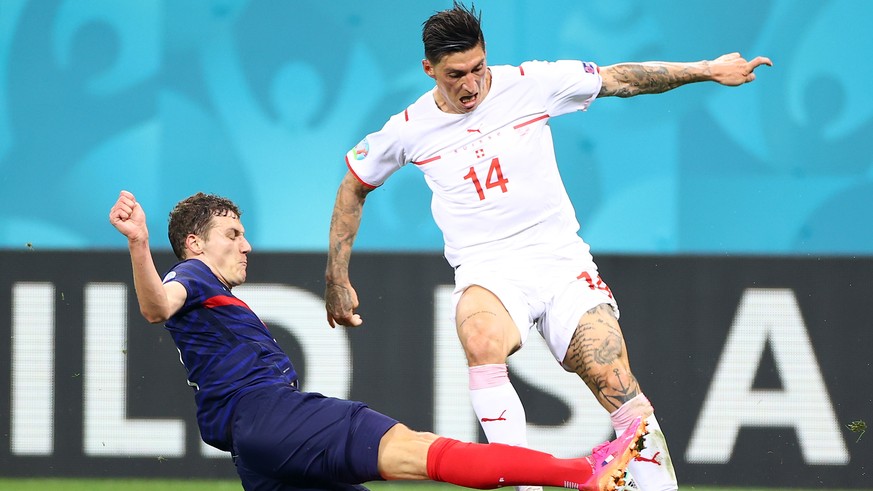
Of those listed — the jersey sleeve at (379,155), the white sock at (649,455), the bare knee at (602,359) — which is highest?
the jersey sleeve at (379,155)

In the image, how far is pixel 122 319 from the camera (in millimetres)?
7246

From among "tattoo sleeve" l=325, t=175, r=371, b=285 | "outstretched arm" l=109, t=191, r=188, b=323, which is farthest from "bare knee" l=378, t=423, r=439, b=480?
"tattoo sleeve" l=325, t=175, r=371, b=285

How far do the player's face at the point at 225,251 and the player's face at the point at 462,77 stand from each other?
0.96 m

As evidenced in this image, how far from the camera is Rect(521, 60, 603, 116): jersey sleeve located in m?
5.10

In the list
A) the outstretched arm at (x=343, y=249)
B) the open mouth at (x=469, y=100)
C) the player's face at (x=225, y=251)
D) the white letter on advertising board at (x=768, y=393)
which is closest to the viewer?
the player's face at (x=225, y=251)

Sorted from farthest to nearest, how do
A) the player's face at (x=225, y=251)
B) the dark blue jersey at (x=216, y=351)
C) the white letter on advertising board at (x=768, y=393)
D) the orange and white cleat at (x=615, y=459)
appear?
the white letter on advertising board at (x=768, y=393) → the player's face at (x=225, y=251) → the dark blue jersey at (x=216, y=351) → the orange and white cleat at (x=615, y=459)

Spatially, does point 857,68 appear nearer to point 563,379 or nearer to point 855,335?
point 855,335

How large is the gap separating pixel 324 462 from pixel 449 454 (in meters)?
0.44

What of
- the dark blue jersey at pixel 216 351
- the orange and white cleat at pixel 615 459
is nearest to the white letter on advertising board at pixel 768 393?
the orange and white cleat at pixel 615 459

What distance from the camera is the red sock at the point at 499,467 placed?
414cm

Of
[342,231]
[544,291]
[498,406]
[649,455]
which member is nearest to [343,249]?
[342,231]

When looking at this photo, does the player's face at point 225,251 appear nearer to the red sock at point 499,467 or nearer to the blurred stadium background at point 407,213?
the red sock at point 499,467

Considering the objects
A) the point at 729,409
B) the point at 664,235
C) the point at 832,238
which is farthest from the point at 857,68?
the point at 729,409

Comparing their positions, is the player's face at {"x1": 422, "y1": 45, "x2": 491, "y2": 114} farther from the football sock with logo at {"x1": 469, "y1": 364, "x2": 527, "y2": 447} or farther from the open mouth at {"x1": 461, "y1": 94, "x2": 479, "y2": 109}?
the football sock with logo at {"x1": 469, "y1": 364, "x2": 527, "y2": 447}
